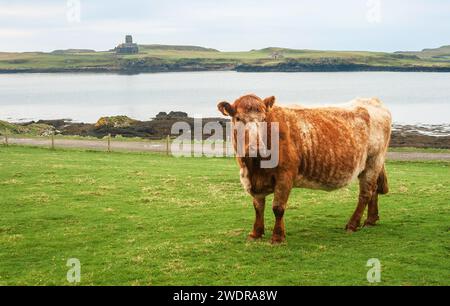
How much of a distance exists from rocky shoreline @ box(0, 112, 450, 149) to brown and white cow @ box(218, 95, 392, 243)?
125 ft

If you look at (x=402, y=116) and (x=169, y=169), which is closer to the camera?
(x=169, y=169)

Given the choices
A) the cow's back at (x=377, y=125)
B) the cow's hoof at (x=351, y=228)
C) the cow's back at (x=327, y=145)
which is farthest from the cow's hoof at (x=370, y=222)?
the cow's back at (x=377, y=125)

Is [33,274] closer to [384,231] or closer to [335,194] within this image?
[384,231]

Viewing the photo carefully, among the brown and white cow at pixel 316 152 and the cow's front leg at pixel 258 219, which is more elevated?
→ the brown and white cow at pixel 316 152

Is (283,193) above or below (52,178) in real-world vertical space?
above

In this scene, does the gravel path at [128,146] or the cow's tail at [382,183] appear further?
the gravel path at [128,146]

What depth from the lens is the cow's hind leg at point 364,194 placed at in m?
12.9

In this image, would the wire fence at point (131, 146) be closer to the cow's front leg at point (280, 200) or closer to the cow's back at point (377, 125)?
the cow's back at point (377, 125)

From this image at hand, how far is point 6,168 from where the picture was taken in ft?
79.9

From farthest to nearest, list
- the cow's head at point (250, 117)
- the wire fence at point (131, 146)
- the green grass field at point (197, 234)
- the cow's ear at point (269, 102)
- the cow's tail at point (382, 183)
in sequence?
the wire fence at point (131, 146), the cow's tail at point (382, 183), the cow's ear at point (269, 102), the cow's head at point (250, 117), the green grass field at point (197, 234)

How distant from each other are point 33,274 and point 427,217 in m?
10.6

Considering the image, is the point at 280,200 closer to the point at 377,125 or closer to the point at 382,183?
the point at 377,125

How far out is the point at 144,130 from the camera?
59750 millimetres

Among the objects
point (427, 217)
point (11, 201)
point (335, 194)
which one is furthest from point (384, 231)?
point (11, 201)
